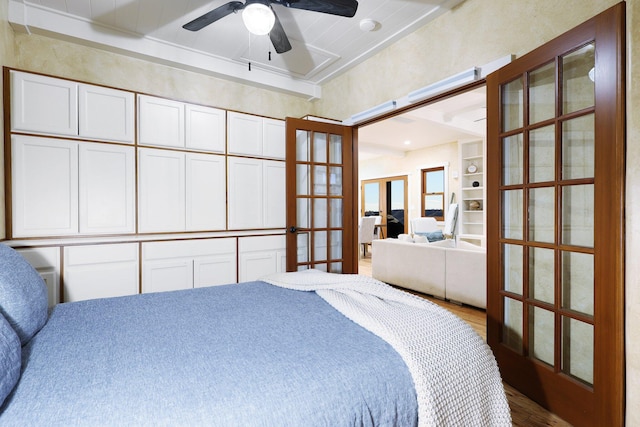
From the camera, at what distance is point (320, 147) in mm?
3572

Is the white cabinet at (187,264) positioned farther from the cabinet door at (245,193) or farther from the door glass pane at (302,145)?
the door glass pane at (302,145)

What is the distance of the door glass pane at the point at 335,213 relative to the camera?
3623 mm

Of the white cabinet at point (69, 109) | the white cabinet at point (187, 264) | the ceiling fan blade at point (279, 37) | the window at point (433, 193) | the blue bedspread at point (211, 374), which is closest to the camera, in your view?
the blue bedspread at point (211, 374)

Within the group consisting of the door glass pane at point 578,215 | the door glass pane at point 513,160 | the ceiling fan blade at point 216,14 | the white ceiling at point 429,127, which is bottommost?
the door glass pane at point 578,215

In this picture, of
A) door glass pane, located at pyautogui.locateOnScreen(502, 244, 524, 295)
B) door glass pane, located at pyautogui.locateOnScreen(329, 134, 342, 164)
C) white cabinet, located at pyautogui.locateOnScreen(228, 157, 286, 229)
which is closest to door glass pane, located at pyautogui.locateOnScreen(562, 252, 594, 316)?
door glass pane, located at pyautogui.locateOnScreen(502, 244, 524, 295)

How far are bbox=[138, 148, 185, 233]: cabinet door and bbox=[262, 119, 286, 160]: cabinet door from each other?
0.86 meters

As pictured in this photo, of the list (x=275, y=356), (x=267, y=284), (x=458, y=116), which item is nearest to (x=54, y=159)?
(x=267, y=284)

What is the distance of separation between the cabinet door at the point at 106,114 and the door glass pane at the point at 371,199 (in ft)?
25.0

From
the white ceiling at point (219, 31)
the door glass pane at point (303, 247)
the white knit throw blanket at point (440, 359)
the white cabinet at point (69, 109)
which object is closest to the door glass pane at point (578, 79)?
the white ceiling at point (219, 31)

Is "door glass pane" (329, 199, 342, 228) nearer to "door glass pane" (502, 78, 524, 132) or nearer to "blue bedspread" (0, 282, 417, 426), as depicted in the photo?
"door glass pane" (502, 78, 524, 132)

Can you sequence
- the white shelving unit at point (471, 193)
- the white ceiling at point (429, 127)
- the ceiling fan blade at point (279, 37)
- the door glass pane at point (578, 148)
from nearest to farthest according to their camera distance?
the door glass pane at point (578, 148), the ceiling fan blade at point (279, 37), the white ceiling at point (429, 127), the white shelving unit at point (471, 193)

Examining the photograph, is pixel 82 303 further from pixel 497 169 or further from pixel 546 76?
pixel 546 76

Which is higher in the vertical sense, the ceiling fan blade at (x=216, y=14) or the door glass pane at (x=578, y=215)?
the ceiling fan blade at (x=216, y=14)

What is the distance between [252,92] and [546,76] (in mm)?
2848
